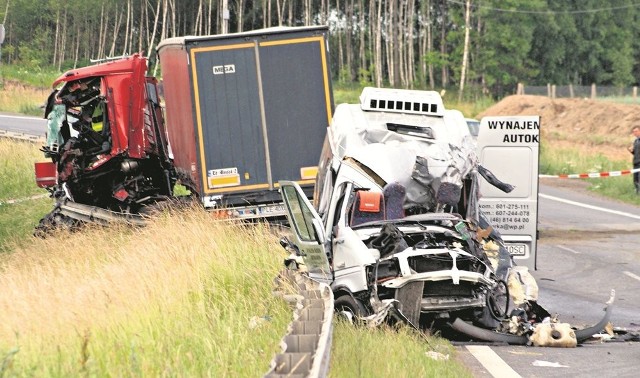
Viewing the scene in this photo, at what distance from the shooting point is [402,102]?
13.5 meters

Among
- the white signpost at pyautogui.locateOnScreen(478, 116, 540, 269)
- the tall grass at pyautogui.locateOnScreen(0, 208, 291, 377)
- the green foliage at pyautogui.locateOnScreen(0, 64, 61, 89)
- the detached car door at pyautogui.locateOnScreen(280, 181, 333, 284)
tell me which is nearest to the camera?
the tall grass at pyautogui.locateOnScreen(0, 208, 291, 377)

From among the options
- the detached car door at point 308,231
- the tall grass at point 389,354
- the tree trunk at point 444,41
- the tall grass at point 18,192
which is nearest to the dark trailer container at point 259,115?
the tall grass at point 18,192

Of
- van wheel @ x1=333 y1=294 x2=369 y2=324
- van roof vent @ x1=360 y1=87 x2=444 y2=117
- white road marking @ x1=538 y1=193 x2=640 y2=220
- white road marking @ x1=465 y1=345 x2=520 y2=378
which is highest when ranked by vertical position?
van roof vent @ x1=360 y1=87 x2=444 y2=117

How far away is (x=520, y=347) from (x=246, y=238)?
496 centimetres

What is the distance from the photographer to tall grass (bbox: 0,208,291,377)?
7.85 m

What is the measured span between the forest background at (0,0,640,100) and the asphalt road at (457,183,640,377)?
174 ft

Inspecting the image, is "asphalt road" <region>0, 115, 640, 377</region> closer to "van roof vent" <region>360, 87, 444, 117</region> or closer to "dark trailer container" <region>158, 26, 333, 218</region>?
"van roof vent" <region>360, 87, 444, 117</region>

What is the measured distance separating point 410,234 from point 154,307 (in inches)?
104

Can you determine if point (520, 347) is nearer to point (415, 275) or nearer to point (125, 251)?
point (415, 275)

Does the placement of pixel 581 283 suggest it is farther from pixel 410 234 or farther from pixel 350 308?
pixel 350 308

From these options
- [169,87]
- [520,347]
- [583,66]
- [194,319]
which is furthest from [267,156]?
[583,66]

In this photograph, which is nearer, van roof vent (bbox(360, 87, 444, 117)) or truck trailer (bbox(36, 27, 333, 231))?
van roof vent (bbox(360, 87, 444, 117))

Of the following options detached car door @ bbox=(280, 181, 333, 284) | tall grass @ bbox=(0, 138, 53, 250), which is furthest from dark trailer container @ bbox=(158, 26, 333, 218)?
detached car door @ bbox=(280, 181, 333, 284)

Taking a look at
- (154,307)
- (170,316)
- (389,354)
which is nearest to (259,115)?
(154,307)
